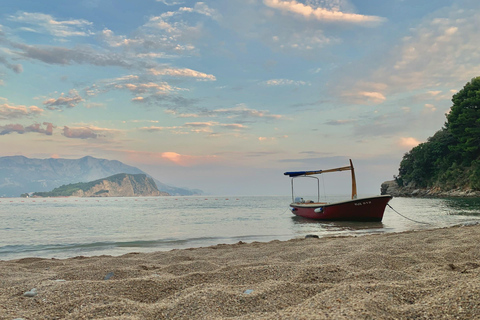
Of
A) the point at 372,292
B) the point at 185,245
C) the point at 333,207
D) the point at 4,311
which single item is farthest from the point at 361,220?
the point at 4,311

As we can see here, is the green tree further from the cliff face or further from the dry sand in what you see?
the dry sand

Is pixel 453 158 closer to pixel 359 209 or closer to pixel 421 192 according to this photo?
pixel 421 192

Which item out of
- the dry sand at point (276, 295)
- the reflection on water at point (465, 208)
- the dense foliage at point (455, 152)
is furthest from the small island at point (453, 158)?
the dry sand at point (276, 295)

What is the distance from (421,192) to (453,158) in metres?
12.8

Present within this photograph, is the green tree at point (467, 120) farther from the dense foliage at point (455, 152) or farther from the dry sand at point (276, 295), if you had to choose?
the dry sand at point (276, 295)

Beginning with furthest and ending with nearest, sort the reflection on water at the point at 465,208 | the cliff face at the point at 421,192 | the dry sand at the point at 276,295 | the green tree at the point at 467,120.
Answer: the cliff face at the point at 421,192 < the green tree at the point at 467,120 < the reflection on water at the point at 465,208 < the dry sand at the point at 276,295

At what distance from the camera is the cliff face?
63688 millimetres

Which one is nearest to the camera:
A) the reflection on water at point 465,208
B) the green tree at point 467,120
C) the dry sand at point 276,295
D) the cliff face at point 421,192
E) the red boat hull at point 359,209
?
the dry sand at point 276,295

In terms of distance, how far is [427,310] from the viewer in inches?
113

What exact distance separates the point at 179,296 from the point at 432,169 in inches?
3663

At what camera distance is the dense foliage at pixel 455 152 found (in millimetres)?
63594

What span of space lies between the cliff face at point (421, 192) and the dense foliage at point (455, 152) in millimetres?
1267

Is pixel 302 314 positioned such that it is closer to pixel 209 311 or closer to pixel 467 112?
pixel 209 311

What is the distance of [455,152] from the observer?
240 ft
